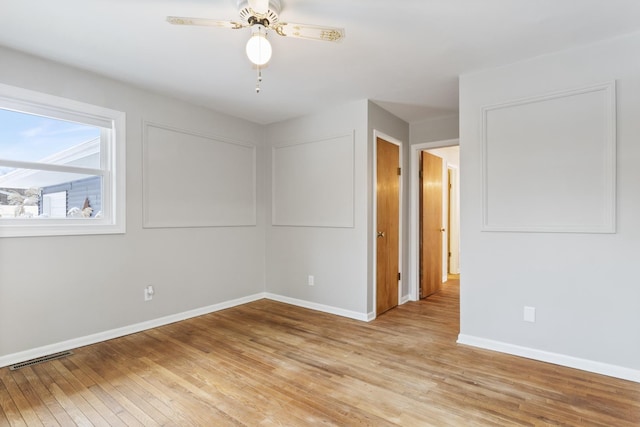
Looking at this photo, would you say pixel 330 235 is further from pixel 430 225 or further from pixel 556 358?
pixel 556 358

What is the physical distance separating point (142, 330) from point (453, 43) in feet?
12.7

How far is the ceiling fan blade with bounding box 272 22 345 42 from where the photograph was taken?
1889mm

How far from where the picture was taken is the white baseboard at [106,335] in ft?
8.61

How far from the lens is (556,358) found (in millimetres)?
2619

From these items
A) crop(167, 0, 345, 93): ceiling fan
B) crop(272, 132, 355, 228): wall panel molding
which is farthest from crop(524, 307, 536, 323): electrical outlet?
crop(167, 0, 345, 93): ceiling fan

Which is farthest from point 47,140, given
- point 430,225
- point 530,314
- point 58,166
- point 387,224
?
point 430,225

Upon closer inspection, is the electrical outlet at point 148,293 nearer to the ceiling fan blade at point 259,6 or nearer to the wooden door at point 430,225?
the ceiling fan blade at point 259,6

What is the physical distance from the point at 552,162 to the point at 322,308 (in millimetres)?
2830

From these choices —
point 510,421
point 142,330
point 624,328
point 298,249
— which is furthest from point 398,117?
point 142,330

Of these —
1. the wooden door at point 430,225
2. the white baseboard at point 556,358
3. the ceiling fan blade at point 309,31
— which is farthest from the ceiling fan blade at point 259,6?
the wooden door at point 430,225

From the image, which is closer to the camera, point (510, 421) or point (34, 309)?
point (510, 421)

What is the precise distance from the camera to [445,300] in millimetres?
4652

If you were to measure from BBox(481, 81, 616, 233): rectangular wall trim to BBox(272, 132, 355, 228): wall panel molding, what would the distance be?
4.94 ft

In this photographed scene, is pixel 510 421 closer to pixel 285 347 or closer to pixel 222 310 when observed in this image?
pixel 285 347
